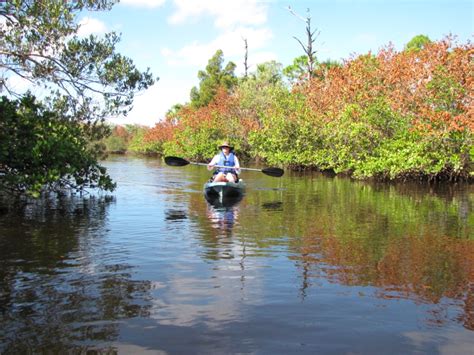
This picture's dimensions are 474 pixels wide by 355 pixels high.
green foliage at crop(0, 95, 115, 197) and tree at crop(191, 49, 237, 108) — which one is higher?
Answer: tree at crop(191, 49, 237, 108)

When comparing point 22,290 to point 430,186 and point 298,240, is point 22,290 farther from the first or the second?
point 430,186

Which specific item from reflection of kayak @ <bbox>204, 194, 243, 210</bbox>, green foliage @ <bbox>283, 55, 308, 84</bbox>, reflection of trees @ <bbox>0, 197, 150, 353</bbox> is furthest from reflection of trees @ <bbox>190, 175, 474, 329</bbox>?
green foliage @ <bbox>283, 55, 308, 84</bbox>

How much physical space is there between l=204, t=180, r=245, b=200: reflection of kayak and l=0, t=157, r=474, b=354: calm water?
2.58 metres

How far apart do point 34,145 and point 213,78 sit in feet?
184

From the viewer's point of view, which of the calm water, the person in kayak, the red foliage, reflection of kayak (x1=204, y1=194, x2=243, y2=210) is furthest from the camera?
the red foliage

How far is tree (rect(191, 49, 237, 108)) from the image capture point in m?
66.9

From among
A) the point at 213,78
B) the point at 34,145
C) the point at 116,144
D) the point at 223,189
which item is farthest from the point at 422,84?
the point at 116,144

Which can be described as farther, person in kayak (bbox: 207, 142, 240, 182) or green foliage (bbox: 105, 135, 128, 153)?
green foliage (bbox: 105, 135, 128, 153)

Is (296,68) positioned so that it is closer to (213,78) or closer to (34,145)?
(213,78)

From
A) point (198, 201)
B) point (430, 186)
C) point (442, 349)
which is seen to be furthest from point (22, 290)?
point (430, 186)

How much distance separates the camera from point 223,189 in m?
16.4

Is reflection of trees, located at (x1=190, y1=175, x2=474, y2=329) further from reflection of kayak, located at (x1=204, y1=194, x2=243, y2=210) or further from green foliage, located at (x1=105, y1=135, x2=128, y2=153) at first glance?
green foliage, located at (x1=105, y1=135, x2=128, y2=153)

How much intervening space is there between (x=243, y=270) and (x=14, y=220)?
6914mm

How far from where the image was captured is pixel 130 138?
9338cm
